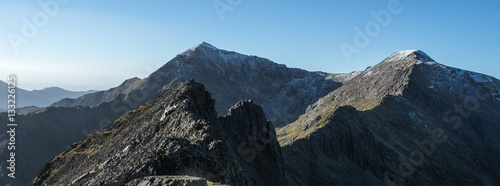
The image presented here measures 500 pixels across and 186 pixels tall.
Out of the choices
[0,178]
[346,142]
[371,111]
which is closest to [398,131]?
[371,111]

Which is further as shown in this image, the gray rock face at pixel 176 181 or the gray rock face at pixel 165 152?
the gray rock face at pixel 165 152

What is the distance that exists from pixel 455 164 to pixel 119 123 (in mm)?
177254

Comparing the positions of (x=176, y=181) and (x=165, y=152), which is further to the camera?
(x=165, y=152)

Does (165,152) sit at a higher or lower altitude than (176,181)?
higher

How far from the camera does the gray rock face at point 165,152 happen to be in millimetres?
31047

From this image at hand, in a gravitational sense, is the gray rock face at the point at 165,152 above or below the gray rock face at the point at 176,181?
above

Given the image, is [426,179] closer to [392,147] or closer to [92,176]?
[392,147]

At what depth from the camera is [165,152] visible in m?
32.0

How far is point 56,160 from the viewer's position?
56531 mm

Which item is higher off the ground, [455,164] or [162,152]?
[162,152]

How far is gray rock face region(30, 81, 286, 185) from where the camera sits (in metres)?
31.0

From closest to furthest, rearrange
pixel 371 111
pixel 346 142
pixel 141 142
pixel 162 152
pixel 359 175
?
1. pixel 162 152
2. pixel 141 142
3. pixel 359 175
4. pixel 346 142
5. pixel 371 111

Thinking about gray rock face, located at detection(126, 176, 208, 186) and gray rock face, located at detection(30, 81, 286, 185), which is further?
gray rock face, located at detection(30, 81, 286, 185)

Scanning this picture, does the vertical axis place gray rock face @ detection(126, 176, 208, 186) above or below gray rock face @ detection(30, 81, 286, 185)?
below
